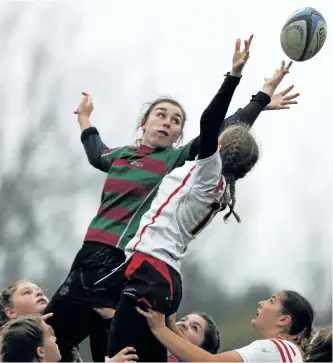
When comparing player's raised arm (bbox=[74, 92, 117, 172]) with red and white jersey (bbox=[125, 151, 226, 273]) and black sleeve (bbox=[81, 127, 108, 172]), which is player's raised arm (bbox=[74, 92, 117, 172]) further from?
red and white jersey (bbox=[125, 151, 226, 273])

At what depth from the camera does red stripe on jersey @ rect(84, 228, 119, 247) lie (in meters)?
4.47

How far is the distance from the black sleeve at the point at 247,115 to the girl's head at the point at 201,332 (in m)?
1.34

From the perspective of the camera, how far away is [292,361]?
4090 millimetres

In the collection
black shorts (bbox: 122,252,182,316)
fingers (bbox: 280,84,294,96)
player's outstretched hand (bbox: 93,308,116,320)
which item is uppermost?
fingers (bbox: 280,84,294,96)

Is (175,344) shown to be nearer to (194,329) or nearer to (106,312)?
(106,312)

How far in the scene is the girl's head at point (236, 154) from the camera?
415 cm

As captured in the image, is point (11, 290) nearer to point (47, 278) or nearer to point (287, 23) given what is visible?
point (287, 23)

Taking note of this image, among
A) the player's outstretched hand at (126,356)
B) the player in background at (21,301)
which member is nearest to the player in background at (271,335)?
the player's outstretched hand at (126,356)

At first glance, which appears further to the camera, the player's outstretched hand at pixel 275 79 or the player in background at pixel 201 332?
the player in background at pixel 201 332

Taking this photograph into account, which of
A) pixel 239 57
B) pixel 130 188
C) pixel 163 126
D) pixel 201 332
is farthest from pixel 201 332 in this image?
pixel 239 57

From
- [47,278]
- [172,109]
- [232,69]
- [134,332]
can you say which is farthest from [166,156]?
[47,278]

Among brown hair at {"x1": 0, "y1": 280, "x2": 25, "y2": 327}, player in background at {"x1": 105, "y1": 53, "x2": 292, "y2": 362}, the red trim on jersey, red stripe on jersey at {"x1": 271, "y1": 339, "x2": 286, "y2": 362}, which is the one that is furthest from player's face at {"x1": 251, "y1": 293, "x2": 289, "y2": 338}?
brown hair at {"x1": 0, "y1": 280, "x2": 25, "y2": 327}

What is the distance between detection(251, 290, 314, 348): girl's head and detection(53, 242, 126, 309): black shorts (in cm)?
74

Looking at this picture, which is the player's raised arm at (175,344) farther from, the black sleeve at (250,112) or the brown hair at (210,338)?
the brown hair at (210,338)
